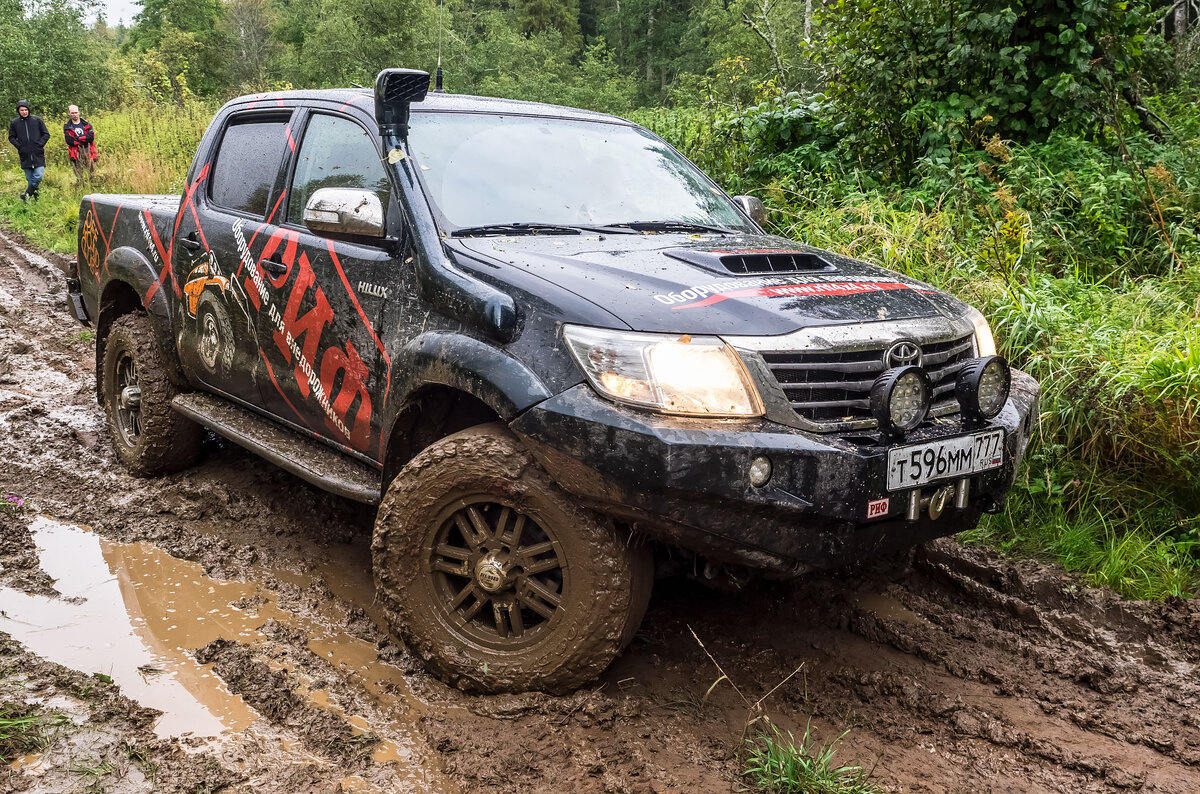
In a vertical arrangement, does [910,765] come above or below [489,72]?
below

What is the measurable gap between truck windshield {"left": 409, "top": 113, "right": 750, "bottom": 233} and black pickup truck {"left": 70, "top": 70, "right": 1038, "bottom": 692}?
1cm

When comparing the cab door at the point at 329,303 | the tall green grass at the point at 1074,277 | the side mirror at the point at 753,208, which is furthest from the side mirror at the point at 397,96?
the tall green grass at the point at 1074,277

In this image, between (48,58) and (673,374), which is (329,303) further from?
(48,58)

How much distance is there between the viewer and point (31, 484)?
15.7ft

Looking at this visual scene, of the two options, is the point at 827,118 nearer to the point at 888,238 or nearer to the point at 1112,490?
the point at 888,238

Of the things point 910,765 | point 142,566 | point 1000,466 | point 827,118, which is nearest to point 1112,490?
point 1000,466

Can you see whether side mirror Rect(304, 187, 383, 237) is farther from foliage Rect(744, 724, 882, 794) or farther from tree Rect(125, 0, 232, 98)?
tree Rect(125, 0, 232, 98)

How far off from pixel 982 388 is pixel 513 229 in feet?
5.23

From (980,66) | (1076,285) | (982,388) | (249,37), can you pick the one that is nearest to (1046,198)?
(1076,285)

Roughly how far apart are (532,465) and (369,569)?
5.03 ft

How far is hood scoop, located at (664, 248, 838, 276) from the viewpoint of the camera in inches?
119

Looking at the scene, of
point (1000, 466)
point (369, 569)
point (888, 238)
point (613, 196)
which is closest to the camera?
point (1000, 466)

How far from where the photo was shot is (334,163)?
12.0 ft

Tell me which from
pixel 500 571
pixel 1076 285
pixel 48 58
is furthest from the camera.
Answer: pixel 48 58
